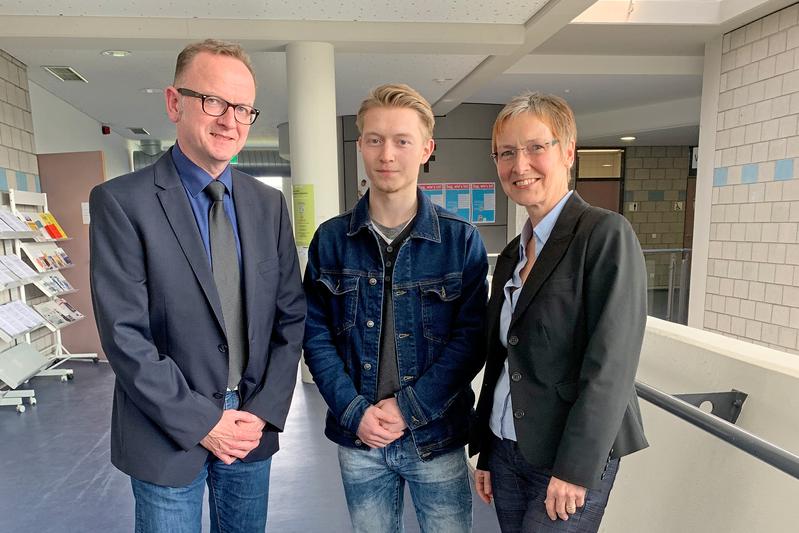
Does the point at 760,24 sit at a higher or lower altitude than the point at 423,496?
higher

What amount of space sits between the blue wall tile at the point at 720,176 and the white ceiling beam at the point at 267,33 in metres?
2.91

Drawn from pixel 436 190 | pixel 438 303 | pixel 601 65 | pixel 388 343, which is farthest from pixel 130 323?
pixel 436 190

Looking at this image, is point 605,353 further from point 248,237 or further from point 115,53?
point 115,53

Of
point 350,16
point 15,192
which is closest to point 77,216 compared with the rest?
point 15,192

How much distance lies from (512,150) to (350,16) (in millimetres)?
3254

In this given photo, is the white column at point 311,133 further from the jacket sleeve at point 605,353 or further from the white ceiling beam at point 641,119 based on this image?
the white ceiling beam at point 641,119

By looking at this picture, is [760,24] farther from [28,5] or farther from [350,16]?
[28,5]

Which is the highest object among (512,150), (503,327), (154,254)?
(512,150)

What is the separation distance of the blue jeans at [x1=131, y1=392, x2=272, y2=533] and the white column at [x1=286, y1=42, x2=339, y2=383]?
10.1 feet

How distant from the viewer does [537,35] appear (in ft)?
14.0

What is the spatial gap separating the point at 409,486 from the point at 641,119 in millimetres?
8811

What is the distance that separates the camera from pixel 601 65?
638cm

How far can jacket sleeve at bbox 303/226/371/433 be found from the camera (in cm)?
131

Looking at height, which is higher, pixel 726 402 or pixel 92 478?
pixel 726 402
